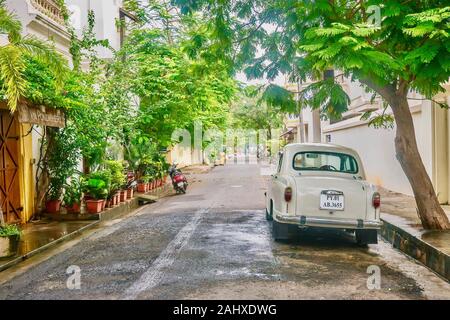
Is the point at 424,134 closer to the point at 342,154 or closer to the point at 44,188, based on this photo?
the point at 342,154

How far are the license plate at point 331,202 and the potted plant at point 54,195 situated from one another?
24.4 ft

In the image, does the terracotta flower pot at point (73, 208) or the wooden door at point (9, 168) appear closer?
the wooden door at point (9, 168)

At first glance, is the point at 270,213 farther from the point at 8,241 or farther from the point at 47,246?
the point at 8,241

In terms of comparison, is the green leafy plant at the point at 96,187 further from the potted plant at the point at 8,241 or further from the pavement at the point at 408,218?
the pavement at the point at 408,218

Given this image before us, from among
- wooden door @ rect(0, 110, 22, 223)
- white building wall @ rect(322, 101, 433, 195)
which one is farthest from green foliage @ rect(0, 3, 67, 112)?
white building wall @ rect(322, 101, 433, 195)

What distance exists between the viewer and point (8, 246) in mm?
7684

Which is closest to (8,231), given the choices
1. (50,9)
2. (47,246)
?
(47,246)

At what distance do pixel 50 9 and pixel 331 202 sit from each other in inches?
407

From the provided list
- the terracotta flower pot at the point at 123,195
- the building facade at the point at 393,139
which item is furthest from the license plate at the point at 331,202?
the terracotta flower pot at the point at 123,195

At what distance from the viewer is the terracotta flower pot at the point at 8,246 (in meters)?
7.58

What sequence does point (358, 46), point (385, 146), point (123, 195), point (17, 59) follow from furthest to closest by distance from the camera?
1. point (385, 146)
2. point (123, 195)
3. point (17, 59)
4. point (358, 46)

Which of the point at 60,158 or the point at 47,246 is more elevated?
the point at 60,158

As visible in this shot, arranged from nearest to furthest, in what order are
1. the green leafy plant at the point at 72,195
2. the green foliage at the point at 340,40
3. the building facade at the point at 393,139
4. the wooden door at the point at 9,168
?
the green foliage at the point at 340,40, the wooden door at the point at 9,168, the green leafy plant at the point at 72,195, the building facade at the point at 393,139
